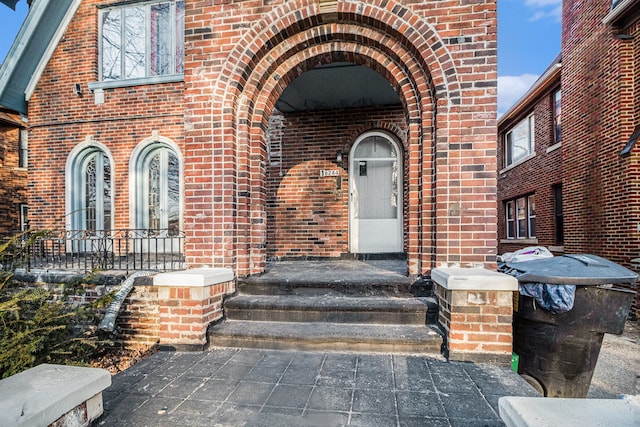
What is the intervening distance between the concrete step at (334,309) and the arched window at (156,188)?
4270mm

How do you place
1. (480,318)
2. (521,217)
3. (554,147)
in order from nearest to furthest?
1. (480,318)
2. (554,147)
3. (521,217)

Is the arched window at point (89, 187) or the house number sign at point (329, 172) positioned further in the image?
the arched window at point (89, 187)

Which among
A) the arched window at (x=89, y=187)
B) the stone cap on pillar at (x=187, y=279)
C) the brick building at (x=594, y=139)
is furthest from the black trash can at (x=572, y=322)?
the arched window at (x=89, y=187)

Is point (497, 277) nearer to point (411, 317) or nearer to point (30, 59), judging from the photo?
point (411, 317)

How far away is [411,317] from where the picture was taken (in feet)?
9.96

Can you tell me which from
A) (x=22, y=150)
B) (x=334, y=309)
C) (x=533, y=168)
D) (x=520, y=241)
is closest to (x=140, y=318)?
(x=334, y=309)

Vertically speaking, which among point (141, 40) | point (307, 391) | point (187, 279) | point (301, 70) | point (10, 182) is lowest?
point (307, 391)

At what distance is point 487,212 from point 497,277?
0.76 m

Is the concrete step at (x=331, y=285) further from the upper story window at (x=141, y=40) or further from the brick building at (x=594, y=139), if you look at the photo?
the upper story window at (x=141, y=40)

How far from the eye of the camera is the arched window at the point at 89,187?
6.96 m

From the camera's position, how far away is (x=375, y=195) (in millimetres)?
6395

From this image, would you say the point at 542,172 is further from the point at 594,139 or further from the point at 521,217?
the point at 594,139

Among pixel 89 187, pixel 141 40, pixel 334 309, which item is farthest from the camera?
pixel 89 187

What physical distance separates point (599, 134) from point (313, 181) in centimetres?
622
